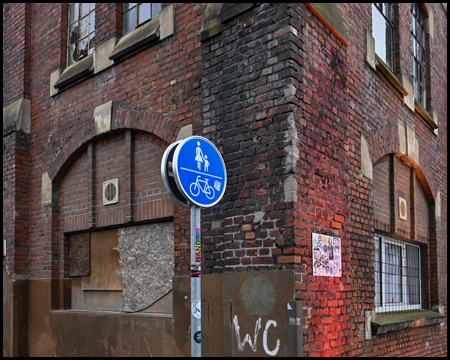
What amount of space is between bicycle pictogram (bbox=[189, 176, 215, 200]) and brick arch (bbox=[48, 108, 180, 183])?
9.46 ft

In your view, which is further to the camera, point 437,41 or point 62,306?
point 437,41

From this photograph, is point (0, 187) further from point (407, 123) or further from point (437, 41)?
point (437, 41)

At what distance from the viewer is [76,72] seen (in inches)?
357

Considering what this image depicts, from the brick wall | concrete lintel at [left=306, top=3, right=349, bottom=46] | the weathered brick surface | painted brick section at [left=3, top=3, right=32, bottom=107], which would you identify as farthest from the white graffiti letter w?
painted brick section at [left=3, top=3, right=32, bottom=107]

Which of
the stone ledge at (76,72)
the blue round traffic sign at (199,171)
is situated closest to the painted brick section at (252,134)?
the blue round traffic sign at (199,171)

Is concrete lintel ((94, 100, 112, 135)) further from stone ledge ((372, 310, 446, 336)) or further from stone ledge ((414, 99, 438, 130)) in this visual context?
stone ledge ((414, 99, 438, 130))

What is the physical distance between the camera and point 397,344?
799 cm

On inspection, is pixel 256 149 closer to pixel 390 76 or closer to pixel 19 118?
pixel 390 76

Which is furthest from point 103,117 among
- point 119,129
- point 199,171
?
point 199,171

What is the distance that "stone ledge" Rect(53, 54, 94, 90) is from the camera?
29.3 ft

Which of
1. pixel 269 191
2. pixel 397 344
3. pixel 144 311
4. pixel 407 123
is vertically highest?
pixel 407 123

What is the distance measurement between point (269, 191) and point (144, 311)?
304 centimetres

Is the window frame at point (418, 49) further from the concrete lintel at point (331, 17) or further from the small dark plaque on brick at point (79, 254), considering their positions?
the small dark plaque on brick at point (79, 254)

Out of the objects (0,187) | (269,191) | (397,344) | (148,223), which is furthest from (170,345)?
(0,187)
